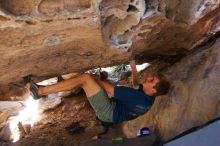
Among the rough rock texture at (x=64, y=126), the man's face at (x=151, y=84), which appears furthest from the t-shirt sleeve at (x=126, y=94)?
the rough rock texture at (x=64, y=126)

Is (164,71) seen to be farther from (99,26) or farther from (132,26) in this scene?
(99,26)

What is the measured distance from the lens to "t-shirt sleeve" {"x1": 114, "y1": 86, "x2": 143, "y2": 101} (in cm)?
373

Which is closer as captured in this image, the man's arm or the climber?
the climber

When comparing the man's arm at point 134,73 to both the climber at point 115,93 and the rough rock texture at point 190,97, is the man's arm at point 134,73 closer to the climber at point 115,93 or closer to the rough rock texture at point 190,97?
the climber at point 115,93

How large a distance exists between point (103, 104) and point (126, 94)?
0.32 m

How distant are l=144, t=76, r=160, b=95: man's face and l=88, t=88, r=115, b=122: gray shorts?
1.48 feet

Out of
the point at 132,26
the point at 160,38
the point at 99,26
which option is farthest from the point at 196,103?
the point at 99,26

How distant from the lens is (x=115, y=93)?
3744mm

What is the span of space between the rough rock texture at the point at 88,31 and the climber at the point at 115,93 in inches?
9.1

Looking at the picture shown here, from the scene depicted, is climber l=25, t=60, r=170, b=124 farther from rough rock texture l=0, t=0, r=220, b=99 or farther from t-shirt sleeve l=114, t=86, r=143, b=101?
rough rock texture l=0, t=0, r=220, b=99

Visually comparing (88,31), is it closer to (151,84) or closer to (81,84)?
(81,84)

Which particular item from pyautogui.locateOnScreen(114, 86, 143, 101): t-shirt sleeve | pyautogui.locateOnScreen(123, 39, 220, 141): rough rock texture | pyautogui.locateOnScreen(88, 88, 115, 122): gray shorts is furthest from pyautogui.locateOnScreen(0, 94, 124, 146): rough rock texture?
pyautogui.locateOnScreen(114, 86, 143, 101): t-shirt sleeve

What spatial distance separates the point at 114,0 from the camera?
3082mm

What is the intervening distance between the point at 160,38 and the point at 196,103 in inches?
34.8
